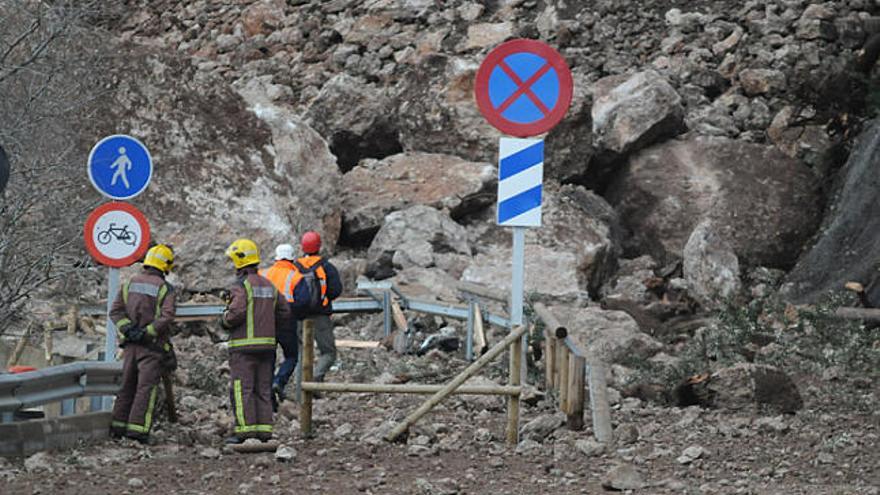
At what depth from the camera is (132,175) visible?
9797 millimetres

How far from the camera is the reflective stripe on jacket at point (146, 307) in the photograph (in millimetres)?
9578

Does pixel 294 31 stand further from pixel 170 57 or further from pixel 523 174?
pixel 523 174

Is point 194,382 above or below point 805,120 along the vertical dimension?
below

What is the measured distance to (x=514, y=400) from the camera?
30.4 ft

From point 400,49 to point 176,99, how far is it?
6502 mm

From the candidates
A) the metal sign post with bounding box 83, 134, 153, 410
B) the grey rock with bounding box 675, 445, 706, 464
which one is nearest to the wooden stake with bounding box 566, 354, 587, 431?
the grey rock with bounding box 675, 445, 706, 464

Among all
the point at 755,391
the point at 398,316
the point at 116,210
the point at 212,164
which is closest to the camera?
the point at 116,210

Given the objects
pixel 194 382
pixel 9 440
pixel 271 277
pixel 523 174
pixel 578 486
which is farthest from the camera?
pixel 194 382

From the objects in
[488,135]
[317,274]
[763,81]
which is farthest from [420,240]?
[763,81]

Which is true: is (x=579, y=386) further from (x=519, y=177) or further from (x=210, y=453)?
(x=210, y=453)

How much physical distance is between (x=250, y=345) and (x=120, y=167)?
154 cm

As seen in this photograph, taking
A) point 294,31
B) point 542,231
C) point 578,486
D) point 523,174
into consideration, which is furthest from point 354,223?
point 578,486

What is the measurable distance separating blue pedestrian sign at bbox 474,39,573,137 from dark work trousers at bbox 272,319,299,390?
3.11m

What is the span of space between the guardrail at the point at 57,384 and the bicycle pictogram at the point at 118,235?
839mm
